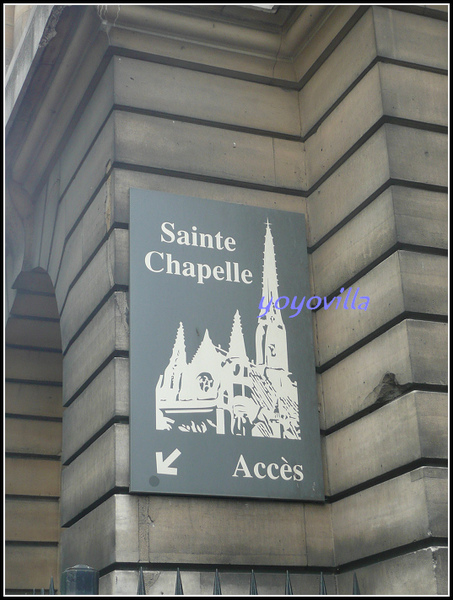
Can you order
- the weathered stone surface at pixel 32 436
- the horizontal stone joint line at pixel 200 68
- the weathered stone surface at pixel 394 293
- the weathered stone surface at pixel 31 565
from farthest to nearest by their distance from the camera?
1. the weathered stone surface at pixel 32 436
2. the weathered stone surface at pixel 31 565
3. the horizontal stone joint line at pixel 200 68
4. the weathered stone surface at pixel 394 293

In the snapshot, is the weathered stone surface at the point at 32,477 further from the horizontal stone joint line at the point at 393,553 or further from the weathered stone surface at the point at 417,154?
the weathered stone surface at the point at 417,154

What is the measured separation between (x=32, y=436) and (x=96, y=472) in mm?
6506

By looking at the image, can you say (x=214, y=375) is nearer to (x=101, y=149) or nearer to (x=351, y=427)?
(x=351, y=427)

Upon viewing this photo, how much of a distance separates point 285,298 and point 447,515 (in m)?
2.98

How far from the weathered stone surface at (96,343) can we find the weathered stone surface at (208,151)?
165cm

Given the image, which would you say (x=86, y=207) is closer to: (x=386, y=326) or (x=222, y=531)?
(x=386, y=326)

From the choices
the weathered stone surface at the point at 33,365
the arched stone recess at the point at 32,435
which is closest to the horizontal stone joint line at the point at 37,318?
the arched stone recess at the point at 32,435

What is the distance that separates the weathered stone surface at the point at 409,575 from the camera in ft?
24.8

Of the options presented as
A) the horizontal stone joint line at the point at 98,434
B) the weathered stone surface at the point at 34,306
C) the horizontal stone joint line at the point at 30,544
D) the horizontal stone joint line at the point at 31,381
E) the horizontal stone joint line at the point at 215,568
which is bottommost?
the horizontal stone joint line at the point at 215,568

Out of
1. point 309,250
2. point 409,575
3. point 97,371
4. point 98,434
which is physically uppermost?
point 309,250

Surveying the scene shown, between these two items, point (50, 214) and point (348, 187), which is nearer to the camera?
point (348, 187)

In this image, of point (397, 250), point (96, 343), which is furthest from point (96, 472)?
point (397, 250)

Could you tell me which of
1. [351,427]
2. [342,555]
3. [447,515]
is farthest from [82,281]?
[447,515]

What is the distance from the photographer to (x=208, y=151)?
10.1m
